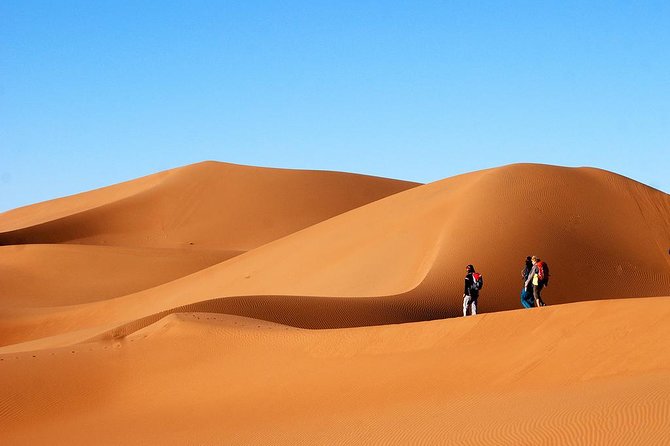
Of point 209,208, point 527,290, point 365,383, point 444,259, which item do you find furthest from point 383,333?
point 209,208

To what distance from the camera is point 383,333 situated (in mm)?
15703

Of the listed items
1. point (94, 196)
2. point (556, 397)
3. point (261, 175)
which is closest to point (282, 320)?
point (556, 397)

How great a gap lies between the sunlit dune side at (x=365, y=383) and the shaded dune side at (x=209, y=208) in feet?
139

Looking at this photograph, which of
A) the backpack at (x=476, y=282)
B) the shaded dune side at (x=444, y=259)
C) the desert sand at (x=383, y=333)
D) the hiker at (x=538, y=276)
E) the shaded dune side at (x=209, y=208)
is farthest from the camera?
the shaded dune side at (x=209, y=208)

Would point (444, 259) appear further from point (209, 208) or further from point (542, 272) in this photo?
point (209, 208)

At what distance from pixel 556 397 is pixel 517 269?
16.3 meters

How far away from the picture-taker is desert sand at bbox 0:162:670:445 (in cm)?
1135

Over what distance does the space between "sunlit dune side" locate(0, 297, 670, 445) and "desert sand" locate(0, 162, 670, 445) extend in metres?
0.04

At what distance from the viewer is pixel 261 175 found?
72.2 meters

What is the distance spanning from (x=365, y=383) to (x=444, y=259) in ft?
46.9

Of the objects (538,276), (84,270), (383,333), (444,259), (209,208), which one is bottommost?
(383,333)

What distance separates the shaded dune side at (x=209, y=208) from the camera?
61.2 metres

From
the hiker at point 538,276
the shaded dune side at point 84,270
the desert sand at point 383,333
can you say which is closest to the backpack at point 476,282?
the hiker at point 538,276

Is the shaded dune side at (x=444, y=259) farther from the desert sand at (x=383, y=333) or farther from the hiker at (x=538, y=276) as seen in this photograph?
the hiker at (x=538, y=276)
